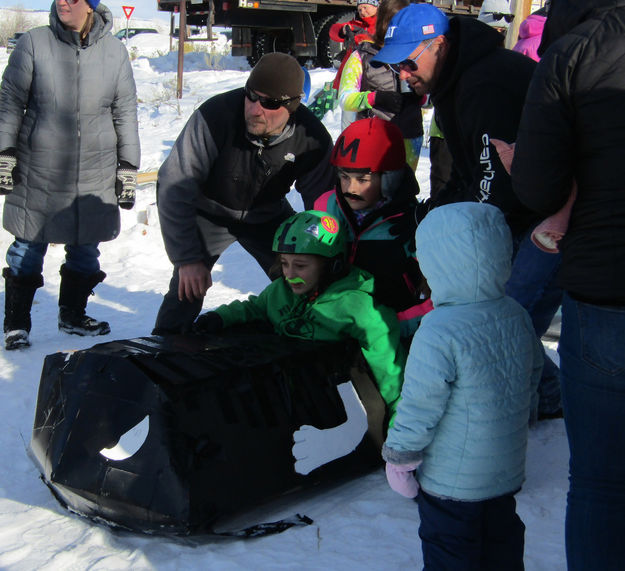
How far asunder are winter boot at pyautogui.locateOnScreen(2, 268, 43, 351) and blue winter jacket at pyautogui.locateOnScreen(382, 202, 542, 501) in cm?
311

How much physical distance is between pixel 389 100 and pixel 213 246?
1.51 m

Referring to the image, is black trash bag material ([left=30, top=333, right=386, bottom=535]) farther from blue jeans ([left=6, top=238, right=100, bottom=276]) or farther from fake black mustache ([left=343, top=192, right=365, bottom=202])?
blue jeans ([left=6, top=238, right=100, bottom=276])

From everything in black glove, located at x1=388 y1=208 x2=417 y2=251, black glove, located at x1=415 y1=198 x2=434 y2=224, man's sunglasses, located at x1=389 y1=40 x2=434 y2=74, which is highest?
man's sunglasses, located at x1=389 y1=40 x2=434 y2=74

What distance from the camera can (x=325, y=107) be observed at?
612 centimetres

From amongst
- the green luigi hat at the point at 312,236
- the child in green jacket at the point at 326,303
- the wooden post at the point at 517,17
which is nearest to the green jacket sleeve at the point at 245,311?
the child in green jacket at the point at 326,303

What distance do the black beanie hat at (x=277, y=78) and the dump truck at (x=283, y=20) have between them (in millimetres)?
10245

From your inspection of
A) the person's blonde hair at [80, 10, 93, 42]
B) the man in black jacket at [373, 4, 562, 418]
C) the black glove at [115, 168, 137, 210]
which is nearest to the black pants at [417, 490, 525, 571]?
the man in black jacket at [373, 4, 562, 418]

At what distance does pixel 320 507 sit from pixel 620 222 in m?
1.52

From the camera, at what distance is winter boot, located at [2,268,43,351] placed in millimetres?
4359

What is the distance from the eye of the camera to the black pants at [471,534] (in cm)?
187

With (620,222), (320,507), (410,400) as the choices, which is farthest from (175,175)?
(620,222)

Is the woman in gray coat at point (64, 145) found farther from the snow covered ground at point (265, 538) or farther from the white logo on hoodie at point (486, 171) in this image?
the white logo on hoodie at point (486, 171)

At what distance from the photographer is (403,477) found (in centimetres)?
187

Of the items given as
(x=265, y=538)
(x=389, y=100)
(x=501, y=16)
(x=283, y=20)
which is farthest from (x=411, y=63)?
(x=283, y=20)
